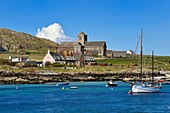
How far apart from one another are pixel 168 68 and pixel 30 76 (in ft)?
195

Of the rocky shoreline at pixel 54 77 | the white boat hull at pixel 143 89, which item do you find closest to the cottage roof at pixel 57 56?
the rocky shoreline at pixel 54 77

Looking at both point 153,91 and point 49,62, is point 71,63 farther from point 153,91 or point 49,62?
point 153,91

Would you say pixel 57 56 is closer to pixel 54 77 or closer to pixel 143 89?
pixel 54 77

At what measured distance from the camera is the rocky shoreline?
106 meters

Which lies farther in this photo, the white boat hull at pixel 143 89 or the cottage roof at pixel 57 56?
the cottage roof at pixel 57 56

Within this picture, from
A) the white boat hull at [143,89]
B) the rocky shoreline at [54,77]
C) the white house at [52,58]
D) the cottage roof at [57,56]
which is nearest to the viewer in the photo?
the white boat hull at [143,89]

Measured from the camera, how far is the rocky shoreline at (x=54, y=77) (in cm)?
10603

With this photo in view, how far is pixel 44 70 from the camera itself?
4966 inches

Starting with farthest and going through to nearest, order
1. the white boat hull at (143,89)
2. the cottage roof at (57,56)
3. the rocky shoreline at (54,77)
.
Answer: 1. the cottage roof at (57,56)
2. the rocky shoreline at (54,77)
3. the white boat hull at (143,89)

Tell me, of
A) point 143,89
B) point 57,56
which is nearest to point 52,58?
point 57,56

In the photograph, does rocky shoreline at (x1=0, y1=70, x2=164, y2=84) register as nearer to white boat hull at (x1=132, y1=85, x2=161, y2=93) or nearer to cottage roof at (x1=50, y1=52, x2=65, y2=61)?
cottage roof at (x1=50, y1=52, x2=65, y2=61)

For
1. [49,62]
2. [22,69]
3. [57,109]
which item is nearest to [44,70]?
[22,69]

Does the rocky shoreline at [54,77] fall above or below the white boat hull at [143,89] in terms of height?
above

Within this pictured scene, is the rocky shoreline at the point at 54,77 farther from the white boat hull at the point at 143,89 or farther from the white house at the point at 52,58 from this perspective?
the white boat hull at the point at 143,89
